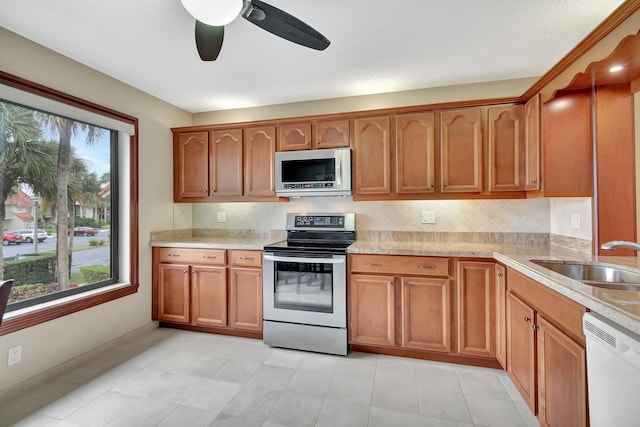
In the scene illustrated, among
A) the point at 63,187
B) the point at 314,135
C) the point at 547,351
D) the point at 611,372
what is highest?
the point at 314,135

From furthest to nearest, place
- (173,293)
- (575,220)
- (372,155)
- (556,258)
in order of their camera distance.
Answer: (173,293) → (372,155) → (575,220) → (556,258)

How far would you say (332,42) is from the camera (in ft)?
6.78

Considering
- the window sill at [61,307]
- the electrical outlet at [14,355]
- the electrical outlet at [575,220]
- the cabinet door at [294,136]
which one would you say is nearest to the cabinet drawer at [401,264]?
the electrical outlet at [575,220]

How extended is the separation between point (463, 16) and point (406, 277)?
5.96 feet

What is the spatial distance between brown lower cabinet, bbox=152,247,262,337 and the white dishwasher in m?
2.27

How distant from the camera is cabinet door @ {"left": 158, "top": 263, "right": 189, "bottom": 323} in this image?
2.94 metres

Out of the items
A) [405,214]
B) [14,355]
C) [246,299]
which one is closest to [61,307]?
Answer: [14,355]

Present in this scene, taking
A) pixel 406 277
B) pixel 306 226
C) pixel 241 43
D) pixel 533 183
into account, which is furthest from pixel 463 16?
pixel 306 226

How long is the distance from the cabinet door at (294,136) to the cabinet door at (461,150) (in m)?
1.23

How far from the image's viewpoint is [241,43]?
6.79 feet

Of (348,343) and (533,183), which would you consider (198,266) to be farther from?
(533,183)

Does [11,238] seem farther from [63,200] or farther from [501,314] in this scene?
[501,314]

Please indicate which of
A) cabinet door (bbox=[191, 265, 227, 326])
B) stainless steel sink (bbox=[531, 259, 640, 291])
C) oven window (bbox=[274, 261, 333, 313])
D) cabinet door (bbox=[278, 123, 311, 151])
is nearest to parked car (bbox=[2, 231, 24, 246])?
cabinet door (bbox=[191, 265, 227, 326])

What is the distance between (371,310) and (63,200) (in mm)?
2631
